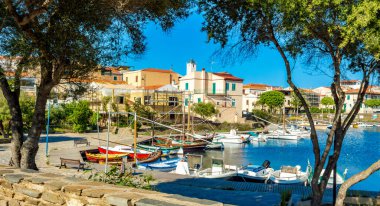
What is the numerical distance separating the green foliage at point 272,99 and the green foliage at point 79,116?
160ft

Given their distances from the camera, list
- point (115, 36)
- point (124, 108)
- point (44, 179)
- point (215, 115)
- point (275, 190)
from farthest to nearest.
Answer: point (215, 115) < point (124, 108) < point (275, 190) < point (115, 36) < point (44, 179)

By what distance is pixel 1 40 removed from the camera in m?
7.09

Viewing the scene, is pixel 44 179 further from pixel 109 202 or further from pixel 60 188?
pixel 109 202

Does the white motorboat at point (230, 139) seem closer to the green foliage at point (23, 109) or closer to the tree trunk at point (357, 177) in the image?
the green foliage at point (23, 109)

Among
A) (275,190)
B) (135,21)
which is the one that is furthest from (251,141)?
(135,21)

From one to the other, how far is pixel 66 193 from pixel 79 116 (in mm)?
37721

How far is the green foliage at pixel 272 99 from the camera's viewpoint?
261ft

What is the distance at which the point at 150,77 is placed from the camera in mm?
70125

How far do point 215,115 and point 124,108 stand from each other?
17853 mm

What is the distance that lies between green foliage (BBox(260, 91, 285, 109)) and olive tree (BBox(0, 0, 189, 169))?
245ft

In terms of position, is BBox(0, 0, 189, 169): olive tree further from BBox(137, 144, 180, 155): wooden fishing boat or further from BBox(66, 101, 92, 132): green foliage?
BBox(66, 101, 92, 132): green foliage

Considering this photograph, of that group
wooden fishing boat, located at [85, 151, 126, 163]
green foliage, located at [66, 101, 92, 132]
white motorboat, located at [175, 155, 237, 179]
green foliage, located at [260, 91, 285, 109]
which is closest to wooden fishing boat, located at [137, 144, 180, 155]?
wooden fishing boat, located at [85, 151, 126, 163]

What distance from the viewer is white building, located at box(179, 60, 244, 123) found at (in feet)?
206

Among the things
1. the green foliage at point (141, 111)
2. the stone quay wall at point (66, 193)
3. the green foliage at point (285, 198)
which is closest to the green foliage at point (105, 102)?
the green foliage at point (141, 111)
